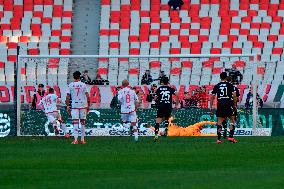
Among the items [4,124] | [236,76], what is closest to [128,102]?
[4,124]

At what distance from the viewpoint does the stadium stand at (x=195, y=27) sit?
143 feet

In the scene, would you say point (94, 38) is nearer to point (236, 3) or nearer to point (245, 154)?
point (236, 3)

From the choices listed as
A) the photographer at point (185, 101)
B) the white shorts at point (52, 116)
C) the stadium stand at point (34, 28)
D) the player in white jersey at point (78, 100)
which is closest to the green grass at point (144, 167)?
the player in white jersey at point (78, 100)

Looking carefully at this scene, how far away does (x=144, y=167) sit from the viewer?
15867mm

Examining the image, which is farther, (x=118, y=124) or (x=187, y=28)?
(x=187, y=28)

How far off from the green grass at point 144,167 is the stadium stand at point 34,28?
20.9m

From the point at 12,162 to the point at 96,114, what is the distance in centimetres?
1725

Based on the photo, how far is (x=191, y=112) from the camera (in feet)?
113

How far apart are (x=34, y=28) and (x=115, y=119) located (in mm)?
11042

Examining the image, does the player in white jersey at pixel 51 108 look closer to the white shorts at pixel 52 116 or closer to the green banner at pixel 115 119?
the white shorts at pixel 52 116

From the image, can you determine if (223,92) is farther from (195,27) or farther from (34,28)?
(34,28)

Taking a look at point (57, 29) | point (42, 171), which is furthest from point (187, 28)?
point (42, 171)

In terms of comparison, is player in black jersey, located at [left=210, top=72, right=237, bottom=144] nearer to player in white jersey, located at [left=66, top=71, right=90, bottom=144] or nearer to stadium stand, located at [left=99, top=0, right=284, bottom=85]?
player in white jersey, located at [left=66, top=71, right=90, bottom=144]

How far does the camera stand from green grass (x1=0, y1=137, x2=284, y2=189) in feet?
41.2
